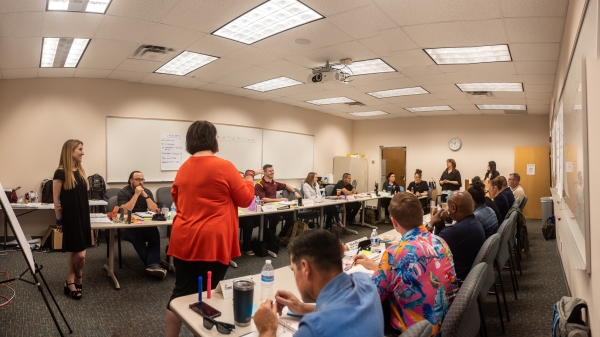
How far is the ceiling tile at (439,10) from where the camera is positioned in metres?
3.11

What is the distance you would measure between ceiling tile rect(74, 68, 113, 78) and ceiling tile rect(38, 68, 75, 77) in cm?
9

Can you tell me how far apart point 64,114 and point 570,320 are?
6.62 meters

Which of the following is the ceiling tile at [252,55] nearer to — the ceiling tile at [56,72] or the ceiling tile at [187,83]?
the ceiling tile at [187,83]

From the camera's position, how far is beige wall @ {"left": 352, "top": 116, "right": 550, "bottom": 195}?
927cm

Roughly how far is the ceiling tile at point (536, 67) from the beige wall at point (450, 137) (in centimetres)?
461

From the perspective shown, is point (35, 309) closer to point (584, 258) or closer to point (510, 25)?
point (584, 258)

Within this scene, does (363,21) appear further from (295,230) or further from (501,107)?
(501,107)

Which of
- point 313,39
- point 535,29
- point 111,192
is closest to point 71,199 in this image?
point 313,39

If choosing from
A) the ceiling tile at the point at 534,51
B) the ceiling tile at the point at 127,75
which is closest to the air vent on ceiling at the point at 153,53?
the ceiling tile at the point at 127,75

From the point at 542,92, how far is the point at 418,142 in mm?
4177

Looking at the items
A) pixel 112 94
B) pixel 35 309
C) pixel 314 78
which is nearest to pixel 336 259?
pixel 35 309

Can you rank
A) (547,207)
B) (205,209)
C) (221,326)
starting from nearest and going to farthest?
(221,326), (205,209), (547,207)

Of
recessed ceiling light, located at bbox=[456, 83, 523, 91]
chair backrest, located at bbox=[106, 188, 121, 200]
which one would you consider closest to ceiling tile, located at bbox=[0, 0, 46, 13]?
chair backrest, located at bbox=[106, 188, 121, 200]

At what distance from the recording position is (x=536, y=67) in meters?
4.86
